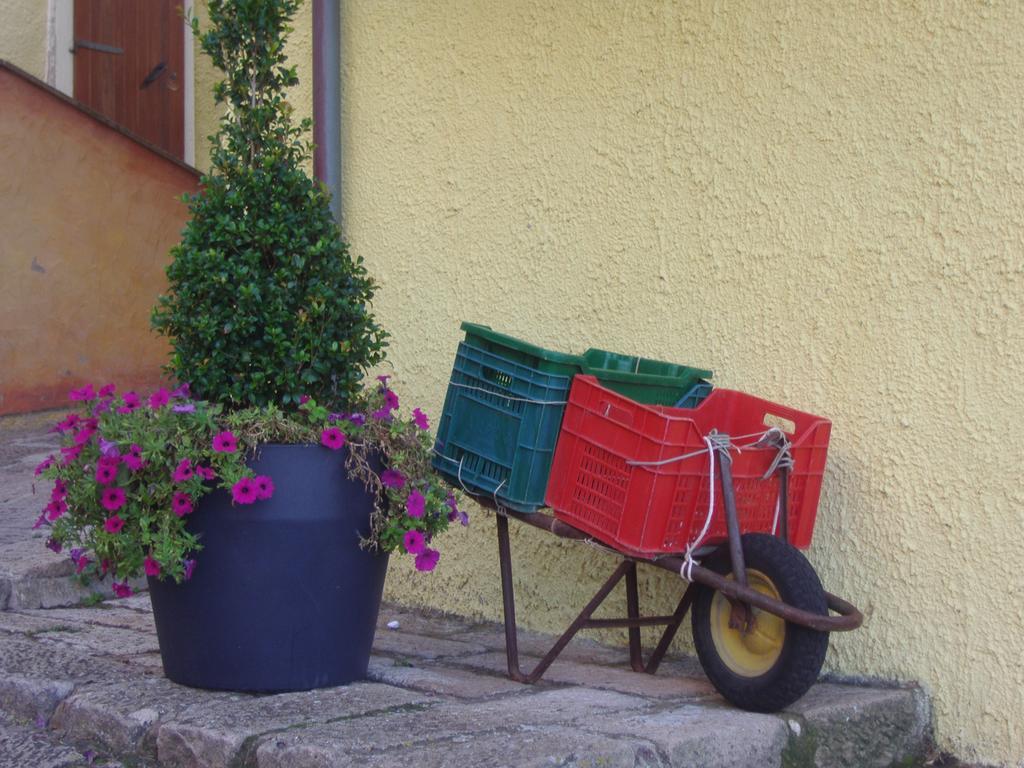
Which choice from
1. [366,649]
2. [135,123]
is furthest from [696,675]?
[135,123]

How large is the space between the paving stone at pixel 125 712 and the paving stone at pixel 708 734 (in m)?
0.98

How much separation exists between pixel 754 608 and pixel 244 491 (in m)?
1.23

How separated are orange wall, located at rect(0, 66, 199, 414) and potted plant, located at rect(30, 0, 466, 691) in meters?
A: 3.26

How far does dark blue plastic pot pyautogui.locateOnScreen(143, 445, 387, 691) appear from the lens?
2766 mm

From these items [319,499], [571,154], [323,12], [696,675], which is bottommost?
[696,675]

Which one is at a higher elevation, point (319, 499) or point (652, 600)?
point (319, 499)

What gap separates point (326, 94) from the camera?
4.38 meters

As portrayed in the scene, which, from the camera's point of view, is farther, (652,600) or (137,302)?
(137,302)

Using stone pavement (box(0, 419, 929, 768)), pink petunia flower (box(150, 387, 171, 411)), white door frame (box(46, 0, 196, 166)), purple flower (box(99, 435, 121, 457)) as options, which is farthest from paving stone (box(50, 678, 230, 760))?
white door frame (box(46, 0, 196, 166))

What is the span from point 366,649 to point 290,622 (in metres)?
0.28

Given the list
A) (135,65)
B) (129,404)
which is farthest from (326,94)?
(135,65)

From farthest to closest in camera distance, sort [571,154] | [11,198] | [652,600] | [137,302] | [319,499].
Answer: [137,302]
[11,198]
[571,154]
[652,600]
[319,499]

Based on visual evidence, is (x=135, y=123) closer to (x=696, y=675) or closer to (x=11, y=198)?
(x=11, y=198)

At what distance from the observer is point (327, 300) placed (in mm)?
3020
